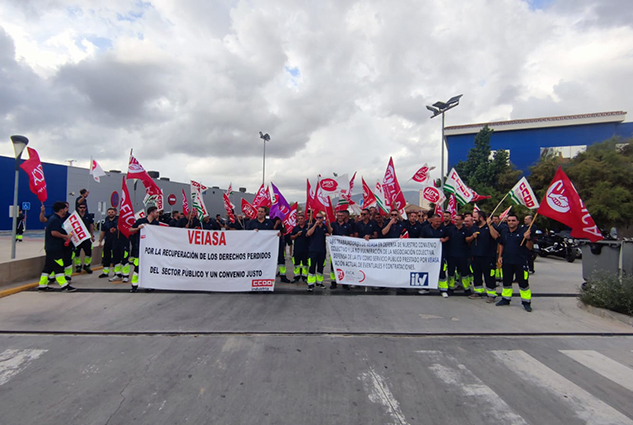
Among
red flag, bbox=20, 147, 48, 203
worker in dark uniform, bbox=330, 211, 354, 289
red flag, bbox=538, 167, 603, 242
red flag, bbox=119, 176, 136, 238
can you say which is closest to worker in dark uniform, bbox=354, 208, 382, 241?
worker in dark uniform, bbox=330, 211, 354, 289

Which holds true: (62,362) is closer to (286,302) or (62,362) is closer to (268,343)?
(268,343)

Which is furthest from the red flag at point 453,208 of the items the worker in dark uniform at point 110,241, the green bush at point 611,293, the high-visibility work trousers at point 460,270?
the worker in dark uniform at point 110,241

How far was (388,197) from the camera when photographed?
9.85 m

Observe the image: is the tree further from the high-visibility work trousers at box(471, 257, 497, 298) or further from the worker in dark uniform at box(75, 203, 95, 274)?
the worker in dark uniform at box(75, 203, 95, 274)

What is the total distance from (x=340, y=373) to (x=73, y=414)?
253 centimetres

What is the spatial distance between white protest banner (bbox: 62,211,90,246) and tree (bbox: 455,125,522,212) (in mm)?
29843

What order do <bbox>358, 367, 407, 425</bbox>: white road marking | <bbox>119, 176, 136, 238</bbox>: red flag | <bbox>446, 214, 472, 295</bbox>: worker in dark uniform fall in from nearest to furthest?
1. <bbox>358, 367, 407, 425</bbox>: white road marking
2. <bbox>446, 214, 472, 295</bbox>: worker in dark uniform
3. <bbox>119, 176, 136, 238</bbox>: red flag

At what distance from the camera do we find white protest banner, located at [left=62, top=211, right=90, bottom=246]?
8.16 m

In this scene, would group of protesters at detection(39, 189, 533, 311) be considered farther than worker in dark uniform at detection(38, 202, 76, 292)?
No

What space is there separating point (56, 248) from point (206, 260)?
3170mm

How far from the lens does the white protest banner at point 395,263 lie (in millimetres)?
8039

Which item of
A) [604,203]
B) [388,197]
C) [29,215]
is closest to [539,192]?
[604,203]

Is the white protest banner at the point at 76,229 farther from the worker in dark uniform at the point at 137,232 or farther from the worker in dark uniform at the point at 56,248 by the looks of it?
the worker in dark uniform at the point at 137,232

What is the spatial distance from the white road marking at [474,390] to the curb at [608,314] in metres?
4.02
